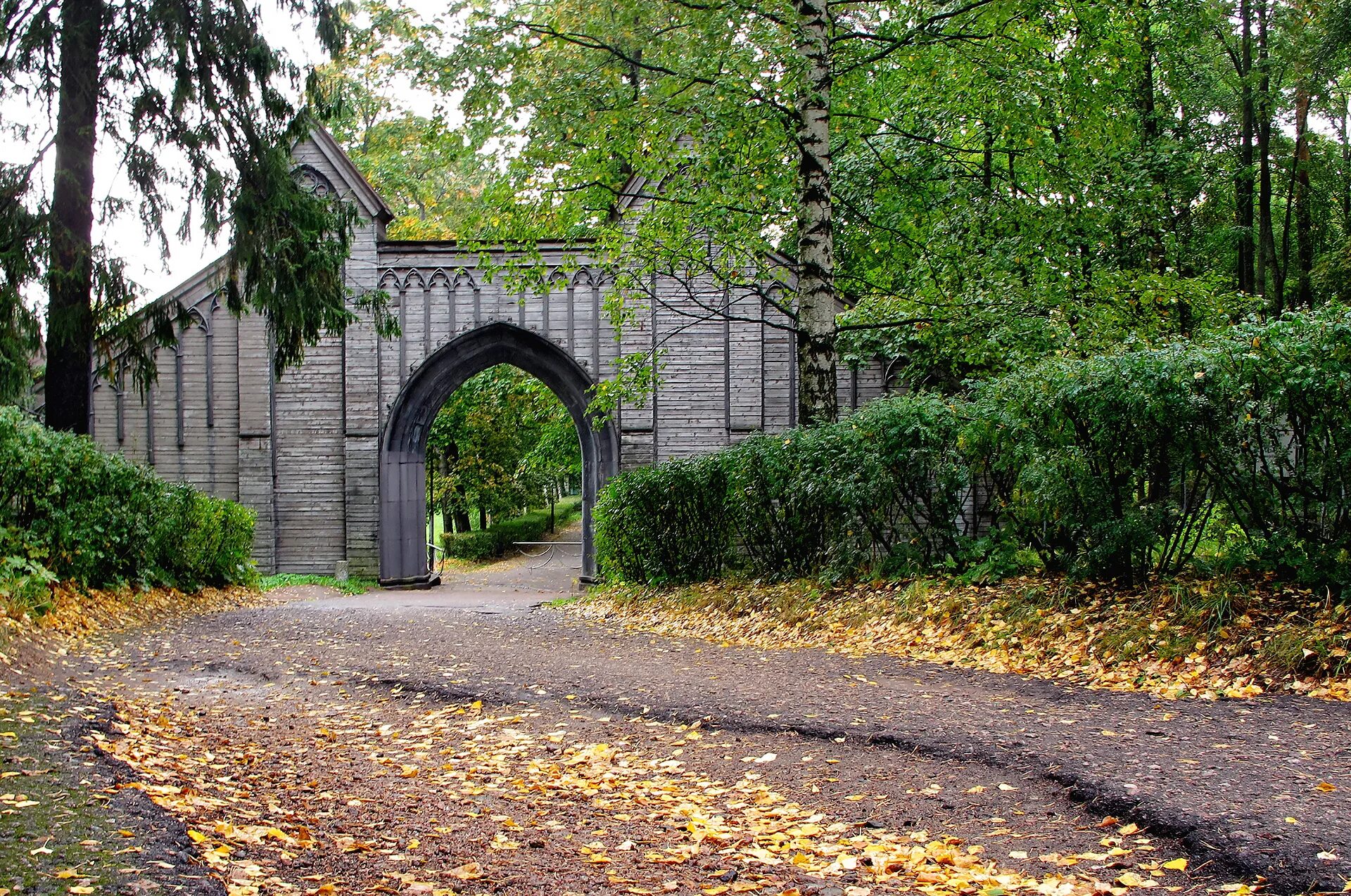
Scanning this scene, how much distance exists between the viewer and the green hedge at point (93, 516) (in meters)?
8.95

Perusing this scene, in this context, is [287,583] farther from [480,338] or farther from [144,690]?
[144,690]

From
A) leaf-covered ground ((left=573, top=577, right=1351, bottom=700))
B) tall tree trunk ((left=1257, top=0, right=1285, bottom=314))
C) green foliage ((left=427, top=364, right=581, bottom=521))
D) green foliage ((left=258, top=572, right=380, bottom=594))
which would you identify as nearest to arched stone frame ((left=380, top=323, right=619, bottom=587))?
green foliage ((left=258, top=572, right=380, bottom=594))

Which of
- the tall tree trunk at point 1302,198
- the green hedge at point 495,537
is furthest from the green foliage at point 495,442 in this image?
the tall tree trunk at point 1302,198

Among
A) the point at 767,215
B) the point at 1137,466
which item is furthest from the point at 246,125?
the point at 1137,466

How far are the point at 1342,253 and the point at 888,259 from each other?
34.9ft

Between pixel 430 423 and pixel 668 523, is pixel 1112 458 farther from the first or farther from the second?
pixel 430 423

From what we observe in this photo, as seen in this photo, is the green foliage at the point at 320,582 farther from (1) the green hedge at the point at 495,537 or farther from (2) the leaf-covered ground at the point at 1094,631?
(1) the green hedge at the point at 495,537

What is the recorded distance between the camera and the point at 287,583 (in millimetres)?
17828

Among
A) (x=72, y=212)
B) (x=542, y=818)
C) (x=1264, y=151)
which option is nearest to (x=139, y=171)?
(x=72, y=212)

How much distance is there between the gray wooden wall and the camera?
18719mm

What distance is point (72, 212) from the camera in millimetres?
11375

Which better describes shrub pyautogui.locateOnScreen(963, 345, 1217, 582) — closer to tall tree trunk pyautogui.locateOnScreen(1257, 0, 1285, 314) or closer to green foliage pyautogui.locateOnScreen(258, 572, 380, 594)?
green foliage pyautogui.locateOnScreen(258, 572, 380, 594)

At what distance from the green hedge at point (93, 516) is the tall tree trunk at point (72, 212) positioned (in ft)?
4.22

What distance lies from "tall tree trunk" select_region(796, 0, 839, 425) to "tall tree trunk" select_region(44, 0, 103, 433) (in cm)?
754
